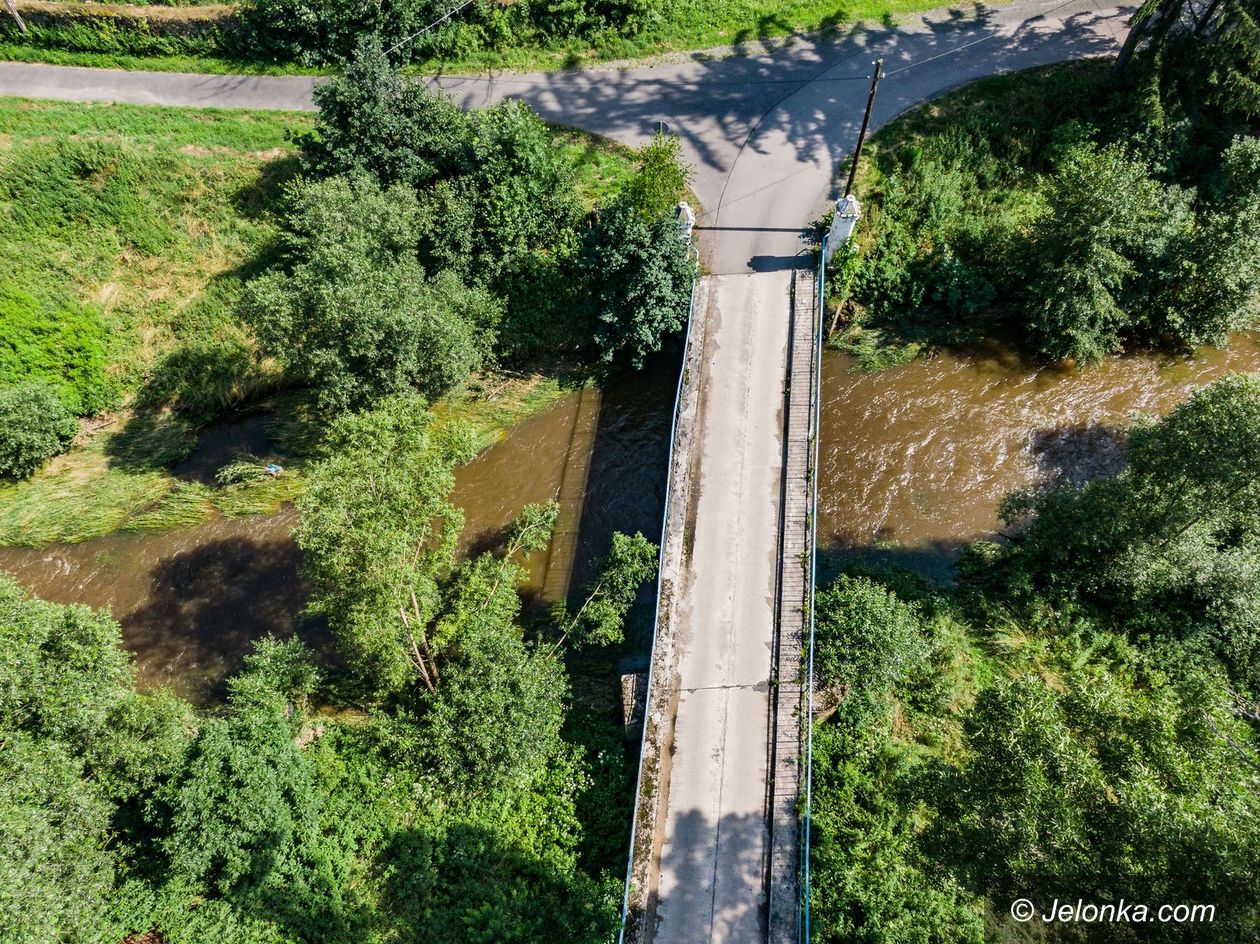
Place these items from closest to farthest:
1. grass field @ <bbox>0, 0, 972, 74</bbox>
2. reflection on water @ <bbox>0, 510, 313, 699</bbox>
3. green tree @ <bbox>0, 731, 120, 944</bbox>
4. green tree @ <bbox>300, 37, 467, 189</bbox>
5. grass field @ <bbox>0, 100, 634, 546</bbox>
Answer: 1. green tree @ <bbox>0, 731, 120, 944</bbox>
2. reflection on water @ <bbox>0, 510, 313, 699</bbox>
3. green tree @ <bbox>300, 37, 467, 189</bbox>
4. grass field @ <bbox>0, 100, 634, 546</bbox>
5. grass field @ <bbox>0, 0, 972, 74</bbox>

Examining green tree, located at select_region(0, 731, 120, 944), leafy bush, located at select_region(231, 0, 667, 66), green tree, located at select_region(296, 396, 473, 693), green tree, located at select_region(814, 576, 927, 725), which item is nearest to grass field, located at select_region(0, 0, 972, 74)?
leafy bush, located at select_region(231, 0, 667, 66)

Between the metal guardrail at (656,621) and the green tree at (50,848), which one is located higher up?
the metal guardrail at (656,621)

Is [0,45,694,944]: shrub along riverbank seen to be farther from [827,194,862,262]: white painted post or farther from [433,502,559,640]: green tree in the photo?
[827,194,862,262]: white painted post

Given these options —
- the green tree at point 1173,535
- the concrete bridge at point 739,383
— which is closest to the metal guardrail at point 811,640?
the concrete bridge at point 739,383

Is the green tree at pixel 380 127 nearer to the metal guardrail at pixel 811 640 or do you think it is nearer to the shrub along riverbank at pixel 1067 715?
the metal guardrail at pixel 811 640

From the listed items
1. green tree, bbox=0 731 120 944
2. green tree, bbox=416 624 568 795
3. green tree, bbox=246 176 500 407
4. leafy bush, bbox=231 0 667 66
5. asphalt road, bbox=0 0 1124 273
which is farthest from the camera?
leafy bush, bbox=231 0 667 66

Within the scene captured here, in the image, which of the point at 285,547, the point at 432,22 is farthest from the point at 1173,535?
the point at 432,22

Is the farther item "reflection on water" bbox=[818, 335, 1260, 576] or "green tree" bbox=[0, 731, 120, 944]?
"reflection on water" bbox=[818, 335, 1260, 576]
